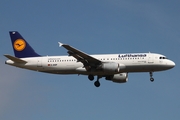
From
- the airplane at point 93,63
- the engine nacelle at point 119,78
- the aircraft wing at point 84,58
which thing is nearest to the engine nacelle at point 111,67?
the airplane at point 93,63

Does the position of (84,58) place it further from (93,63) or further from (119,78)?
(119,78)

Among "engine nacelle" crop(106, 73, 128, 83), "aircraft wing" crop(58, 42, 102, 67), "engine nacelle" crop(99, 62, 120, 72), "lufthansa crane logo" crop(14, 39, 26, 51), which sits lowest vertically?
"engine nacelle" crop(106, 73, 128, 83)

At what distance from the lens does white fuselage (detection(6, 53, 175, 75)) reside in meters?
55.5

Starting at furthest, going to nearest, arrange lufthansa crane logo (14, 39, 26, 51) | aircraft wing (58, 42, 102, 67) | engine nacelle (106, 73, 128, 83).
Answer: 1. lufthansa crane logo (14, 39, 26, 51)
2. engine nacelle (106, 73, 128, 83)
3. aircraft wing (58, 42, 102, 67)

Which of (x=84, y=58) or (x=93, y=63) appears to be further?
(x=93, y=63)

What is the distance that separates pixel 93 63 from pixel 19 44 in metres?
13.0

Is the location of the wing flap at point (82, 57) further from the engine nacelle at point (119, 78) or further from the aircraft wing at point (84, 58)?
the engine nacelle at point (119, 78)

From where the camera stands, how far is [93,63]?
56.5 meters

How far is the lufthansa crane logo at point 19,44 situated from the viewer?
62.6 meters

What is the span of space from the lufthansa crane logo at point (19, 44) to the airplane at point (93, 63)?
0.41 meters

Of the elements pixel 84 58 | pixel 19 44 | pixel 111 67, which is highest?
pixel 19 44

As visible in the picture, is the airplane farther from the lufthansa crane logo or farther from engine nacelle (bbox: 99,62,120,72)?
the lufthansa crane logo

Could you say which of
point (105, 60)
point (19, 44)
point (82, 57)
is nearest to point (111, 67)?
point (105, 60)

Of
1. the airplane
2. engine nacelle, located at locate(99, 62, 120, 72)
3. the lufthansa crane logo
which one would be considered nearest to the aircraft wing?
the airplane
